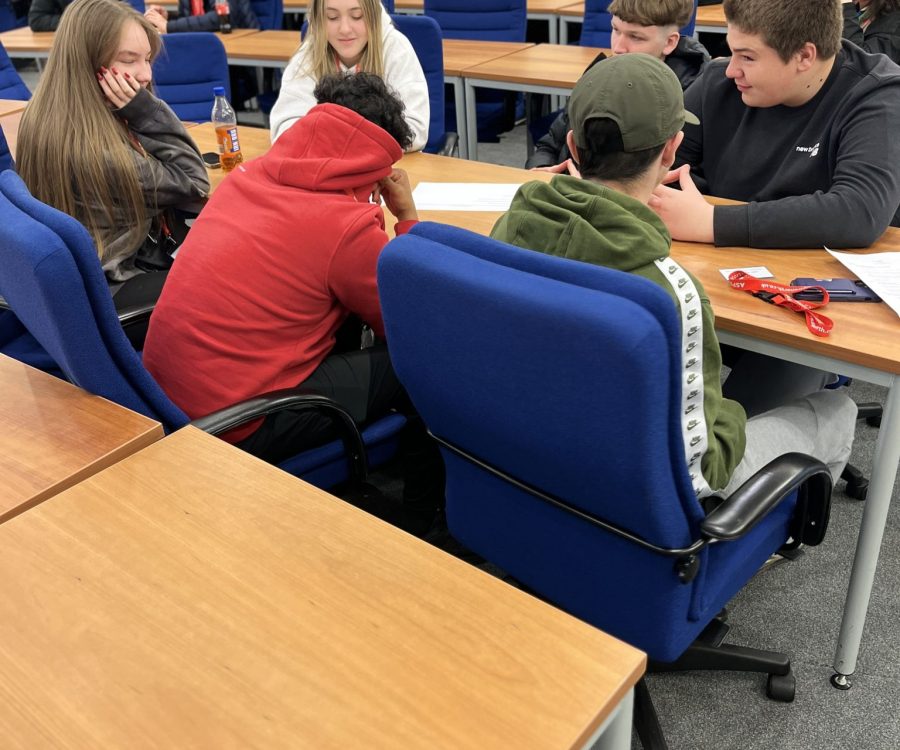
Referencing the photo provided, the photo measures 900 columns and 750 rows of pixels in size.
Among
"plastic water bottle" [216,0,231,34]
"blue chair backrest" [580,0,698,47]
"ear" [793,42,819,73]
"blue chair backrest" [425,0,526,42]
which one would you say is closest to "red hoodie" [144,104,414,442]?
"ear" [793,42,819,73]

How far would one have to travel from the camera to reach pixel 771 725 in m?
1.61

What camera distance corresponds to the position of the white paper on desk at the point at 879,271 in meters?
1.53

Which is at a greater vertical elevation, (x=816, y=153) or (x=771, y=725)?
(x=816, y=153)

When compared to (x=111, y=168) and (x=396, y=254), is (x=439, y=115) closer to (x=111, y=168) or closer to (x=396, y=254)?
(x=111, y=168)

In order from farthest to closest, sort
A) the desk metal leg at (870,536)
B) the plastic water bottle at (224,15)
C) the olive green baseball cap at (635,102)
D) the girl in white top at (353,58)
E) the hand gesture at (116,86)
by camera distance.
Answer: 1. the plastic water bottle at (224,15)
2. the girl in white top at (353,58)
3. the hand gesture at (116,86)
4. the desk metal leg at (870,536)
5. the olive green baseball cap at (635,102)

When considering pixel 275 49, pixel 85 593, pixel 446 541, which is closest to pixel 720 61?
pixel 446 541

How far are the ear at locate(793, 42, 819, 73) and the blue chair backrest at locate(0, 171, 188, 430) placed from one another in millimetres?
1458

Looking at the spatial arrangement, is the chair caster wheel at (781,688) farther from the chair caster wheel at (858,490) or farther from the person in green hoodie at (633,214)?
the chair caster wheel at (858,490)

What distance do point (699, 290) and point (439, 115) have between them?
7.79ft

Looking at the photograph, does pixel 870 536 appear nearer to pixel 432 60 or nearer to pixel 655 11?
pixel 655 11

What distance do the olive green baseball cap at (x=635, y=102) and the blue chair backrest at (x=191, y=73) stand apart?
259 cm

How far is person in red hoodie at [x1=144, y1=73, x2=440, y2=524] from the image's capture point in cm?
159

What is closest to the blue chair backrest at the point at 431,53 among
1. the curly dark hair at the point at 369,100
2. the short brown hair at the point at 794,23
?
the curly dark hair at the point at 369,100

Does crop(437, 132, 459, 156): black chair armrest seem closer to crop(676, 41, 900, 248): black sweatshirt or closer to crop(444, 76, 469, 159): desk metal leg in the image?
crop(444, 76, 469, 159): desk metal leg
